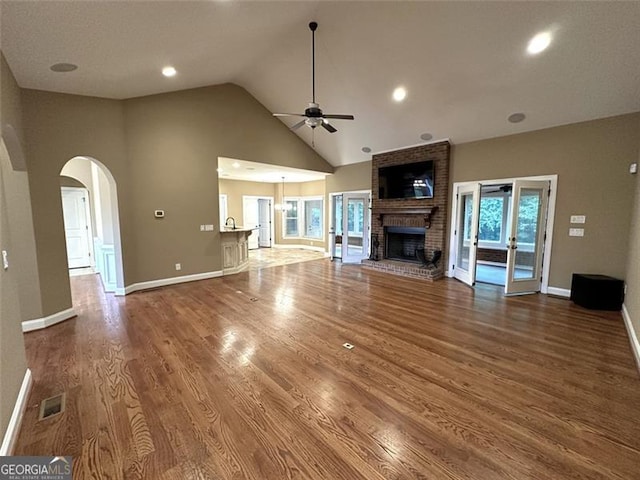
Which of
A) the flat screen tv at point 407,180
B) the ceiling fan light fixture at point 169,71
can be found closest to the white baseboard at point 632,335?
the flat screen tv at point 407,180

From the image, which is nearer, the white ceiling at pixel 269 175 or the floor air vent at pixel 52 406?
the floor air vent at pixel 52 406

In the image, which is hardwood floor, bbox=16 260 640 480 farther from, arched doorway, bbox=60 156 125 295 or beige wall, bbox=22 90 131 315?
arched doorway, bbox=60 156 125 295

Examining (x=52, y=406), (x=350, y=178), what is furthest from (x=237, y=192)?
(x=52, y=406)

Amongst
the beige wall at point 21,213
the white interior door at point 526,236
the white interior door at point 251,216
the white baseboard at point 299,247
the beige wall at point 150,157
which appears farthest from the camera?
the white baseboard at point 299,247

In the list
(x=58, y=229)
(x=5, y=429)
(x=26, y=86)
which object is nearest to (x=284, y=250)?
(x=58, y=229)

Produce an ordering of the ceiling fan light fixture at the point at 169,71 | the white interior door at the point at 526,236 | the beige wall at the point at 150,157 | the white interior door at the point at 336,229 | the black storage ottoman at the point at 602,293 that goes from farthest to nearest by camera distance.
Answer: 1. the white interior door at the point at 336,229
2. the white interior door at the point at 526,236
3. the black storage ottoman at the point at 602,293
4. the ceiling fan light fixture at the point at 169,71
5. the beige wall at the point at 150,157

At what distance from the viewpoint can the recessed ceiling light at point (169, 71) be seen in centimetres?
393

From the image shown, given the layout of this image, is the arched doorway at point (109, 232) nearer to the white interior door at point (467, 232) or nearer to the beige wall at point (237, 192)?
the beige wall at point (237, 192)

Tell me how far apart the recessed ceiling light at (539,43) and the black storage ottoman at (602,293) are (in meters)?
3.39

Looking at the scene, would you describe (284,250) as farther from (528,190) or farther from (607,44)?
(607,44)

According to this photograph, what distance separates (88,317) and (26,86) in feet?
10.2

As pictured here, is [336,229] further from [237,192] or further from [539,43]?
[539,43]

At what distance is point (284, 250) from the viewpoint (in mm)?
10641

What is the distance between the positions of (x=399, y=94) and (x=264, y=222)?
7.80 meters
